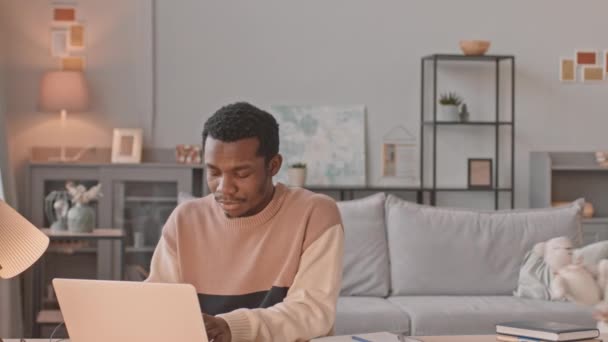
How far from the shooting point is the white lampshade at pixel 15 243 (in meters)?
1.83

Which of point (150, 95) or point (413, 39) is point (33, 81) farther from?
point (413, 39)

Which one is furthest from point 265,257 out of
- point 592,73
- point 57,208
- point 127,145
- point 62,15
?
point 592,73

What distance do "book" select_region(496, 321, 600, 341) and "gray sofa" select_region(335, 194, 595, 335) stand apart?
2.26 m

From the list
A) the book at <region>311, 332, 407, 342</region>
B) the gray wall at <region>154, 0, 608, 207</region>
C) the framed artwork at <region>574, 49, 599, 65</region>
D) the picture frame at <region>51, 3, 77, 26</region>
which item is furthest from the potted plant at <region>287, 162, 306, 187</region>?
the book at <region>311, 332, 407, 342</region>

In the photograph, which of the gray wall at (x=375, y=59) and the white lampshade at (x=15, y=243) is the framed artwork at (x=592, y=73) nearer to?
the gray wall at (x=375, y=59)

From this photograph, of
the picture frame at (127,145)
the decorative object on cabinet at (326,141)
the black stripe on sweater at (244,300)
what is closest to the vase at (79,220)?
the picture frame at (127,145)

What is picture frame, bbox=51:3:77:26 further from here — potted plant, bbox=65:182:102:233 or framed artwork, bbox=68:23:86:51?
potted plant, bbox=65:182:102:233

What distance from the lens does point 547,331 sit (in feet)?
6.68

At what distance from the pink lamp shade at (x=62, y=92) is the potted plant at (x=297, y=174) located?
Answer: 4.20ft

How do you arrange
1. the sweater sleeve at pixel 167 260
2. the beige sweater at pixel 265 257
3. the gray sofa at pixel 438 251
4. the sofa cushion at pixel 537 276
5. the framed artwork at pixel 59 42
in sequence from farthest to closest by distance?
the framed artwork at pixel 59 42
the gray sofa at pixel 438 251
the sofa cushion at pixel 537 276
the sweater sleeve at pixel 167 260
the beige sweater at pixel 265 257

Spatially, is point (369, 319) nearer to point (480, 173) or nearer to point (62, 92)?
point (480, 173)

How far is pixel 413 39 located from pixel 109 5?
1900 millimetres

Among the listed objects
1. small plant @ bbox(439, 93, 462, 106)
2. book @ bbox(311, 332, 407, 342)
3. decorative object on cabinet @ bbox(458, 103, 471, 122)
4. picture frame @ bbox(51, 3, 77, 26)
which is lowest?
book @ bbox(311, 332, 407, 342)

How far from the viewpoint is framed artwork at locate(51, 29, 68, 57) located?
20.1 feet
